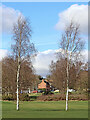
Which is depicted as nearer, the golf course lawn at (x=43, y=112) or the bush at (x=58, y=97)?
the golf course lawn at (x=43, y=112)

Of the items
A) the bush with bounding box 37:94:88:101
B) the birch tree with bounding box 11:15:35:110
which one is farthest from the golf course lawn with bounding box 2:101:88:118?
the bush with bounding box 37:94:88:101

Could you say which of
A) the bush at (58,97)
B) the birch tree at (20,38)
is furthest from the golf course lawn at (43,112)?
the bush at (58,97)

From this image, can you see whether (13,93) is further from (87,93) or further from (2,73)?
(87,93)

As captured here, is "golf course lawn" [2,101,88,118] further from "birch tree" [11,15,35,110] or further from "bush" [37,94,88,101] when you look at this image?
"bush" [37,94,88,101]

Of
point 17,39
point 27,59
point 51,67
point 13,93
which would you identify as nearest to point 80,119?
point 27,59

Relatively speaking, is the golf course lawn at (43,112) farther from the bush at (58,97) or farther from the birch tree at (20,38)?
the bush at (58,97)

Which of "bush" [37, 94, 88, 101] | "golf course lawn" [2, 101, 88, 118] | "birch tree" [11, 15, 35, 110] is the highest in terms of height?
"birch tree" [11, 15, 35, 110]

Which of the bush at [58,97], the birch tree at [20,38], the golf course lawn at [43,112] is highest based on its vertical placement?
the birch tree at [20,38]

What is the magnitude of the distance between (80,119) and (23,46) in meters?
8.88

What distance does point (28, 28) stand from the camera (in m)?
19.9

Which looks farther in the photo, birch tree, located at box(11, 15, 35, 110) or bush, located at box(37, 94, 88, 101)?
bush, located at box(37, 94, 88, 101)

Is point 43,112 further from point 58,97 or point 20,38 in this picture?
point 58,97

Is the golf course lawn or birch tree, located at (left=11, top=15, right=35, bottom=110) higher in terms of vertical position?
birch tree, located at (left=11, top=15, right=35, bottom=110)

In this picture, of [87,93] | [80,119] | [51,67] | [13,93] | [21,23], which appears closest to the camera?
[80,119]
